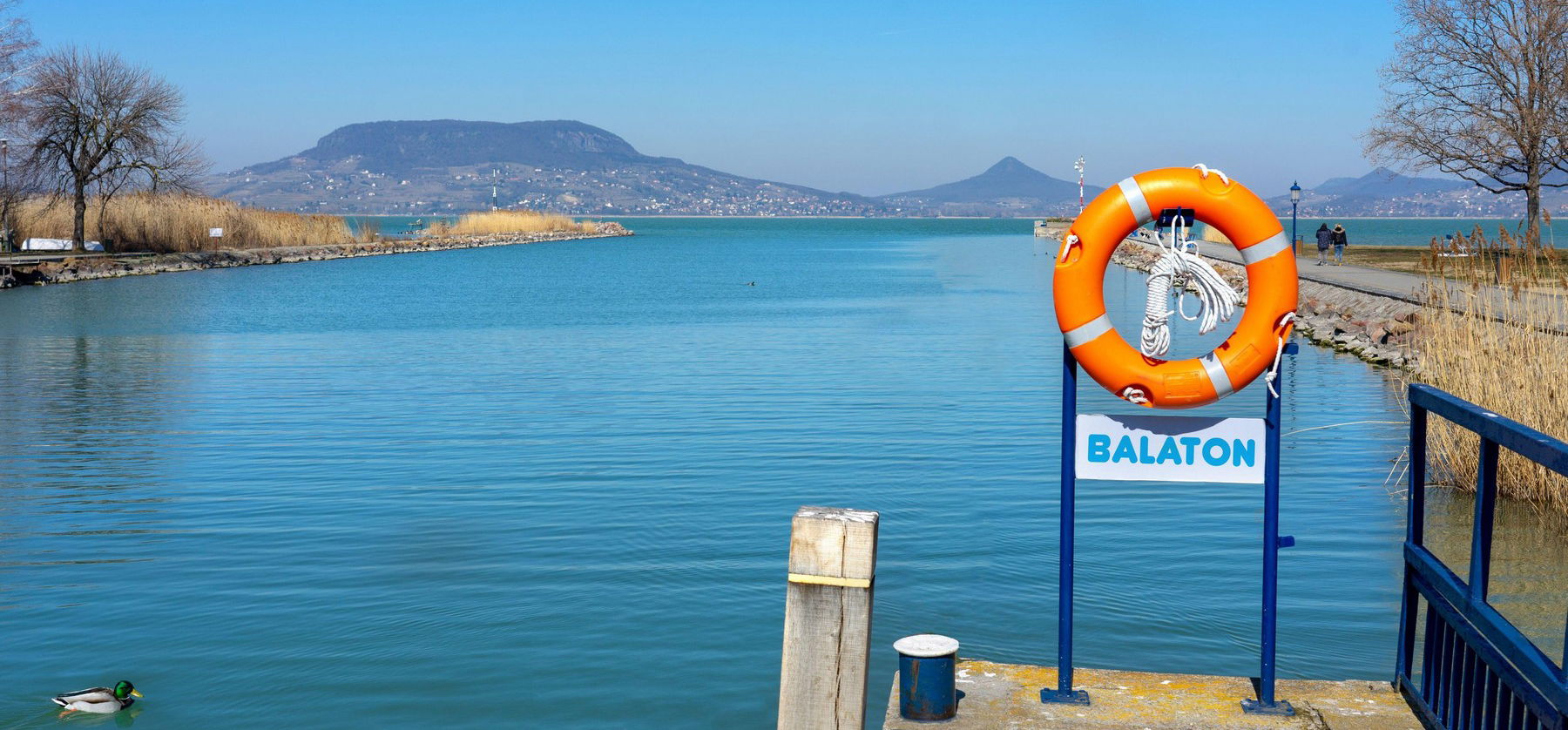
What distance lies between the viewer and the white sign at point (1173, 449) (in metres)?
4.76

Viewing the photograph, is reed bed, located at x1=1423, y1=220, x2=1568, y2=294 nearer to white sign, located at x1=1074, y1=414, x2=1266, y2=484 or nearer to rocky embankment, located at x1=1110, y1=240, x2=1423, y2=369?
white sign, located at x1=1074, y1=414, x2=1266, y2=484

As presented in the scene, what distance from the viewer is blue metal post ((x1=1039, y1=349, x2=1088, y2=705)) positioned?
4.87 metres

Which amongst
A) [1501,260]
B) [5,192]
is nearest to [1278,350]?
[1501,260]

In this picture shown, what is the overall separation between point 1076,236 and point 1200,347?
54.8 feet

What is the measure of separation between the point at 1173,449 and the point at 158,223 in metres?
53.1

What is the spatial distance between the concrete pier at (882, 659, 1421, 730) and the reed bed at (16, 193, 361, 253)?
49031mm

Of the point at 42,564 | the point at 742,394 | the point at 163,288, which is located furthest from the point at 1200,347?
the point at 163,288

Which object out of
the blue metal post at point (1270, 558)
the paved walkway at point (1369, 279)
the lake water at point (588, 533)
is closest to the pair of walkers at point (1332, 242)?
the paved walkway at point (1369, 279)

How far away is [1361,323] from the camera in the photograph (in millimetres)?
21328

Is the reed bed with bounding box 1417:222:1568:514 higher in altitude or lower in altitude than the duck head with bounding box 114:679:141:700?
higher

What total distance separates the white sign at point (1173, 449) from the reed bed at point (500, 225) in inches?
3417

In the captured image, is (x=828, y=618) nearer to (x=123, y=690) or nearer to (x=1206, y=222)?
(x=1206, y=222)

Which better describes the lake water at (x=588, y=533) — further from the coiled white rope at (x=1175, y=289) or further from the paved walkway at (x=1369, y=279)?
the paved walkway at (x=1369, y=279)

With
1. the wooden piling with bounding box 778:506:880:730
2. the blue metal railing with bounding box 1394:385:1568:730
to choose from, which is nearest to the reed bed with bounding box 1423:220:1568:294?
the blue metal railing with bounding box 1394:385:1568:730
